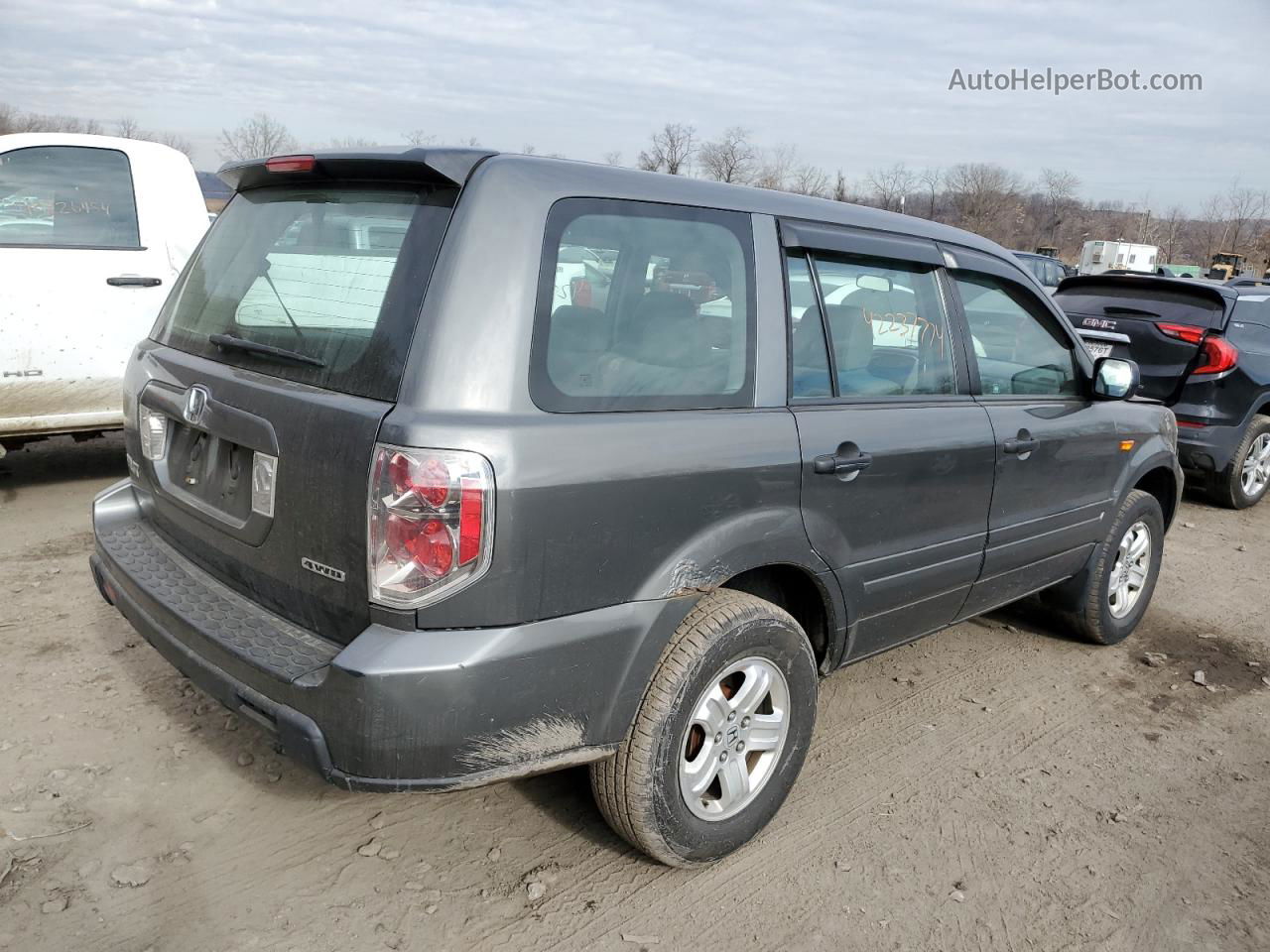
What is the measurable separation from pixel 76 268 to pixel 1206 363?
754cm

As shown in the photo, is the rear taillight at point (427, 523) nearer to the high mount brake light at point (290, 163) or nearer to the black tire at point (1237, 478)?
the high mount brake light at point (290, 163)

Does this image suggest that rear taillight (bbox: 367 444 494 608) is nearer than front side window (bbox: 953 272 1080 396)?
Yes

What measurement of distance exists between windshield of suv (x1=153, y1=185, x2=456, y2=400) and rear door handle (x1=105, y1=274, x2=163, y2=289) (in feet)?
9.23

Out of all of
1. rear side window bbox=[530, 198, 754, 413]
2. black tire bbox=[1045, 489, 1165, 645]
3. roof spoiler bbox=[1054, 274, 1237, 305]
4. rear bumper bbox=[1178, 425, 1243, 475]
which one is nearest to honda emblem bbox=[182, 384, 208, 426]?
rear side window bbox=[530, 198, 754, 413]

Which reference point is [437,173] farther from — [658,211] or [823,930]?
[823,930]

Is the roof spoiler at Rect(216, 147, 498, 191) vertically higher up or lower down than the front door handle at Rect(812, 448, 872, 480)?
higher up

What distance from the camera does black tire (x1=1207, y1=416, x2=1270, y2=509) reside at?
717 centimetres

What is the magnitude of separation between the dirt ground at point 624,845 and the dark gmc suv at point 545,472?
0.29 metres

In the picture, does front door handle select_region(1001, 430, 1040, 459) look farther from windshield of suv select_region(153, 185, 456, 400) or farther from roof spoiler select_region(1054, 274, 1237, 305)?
roof spoiler select_region(1054, 274, 1237, 305)

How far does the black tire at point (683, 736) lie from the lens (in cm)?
242

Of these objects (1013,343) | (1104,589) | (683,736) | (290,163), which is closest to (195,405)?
(290,163)

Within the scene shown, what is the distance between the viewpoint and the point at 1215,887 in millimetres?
2766

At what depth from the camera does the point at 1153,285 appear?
24.7ft

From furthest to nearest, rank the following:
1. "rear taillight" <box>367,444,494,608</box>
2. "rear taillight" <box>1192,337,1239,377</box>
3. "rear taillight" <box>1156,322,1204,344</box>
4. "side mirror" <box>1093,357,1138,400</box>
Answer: "rear taillight" <box>1156,322,1204,344</box>, "rear taillight" <box>1192,337,1239,377</box>, "side mirror" <box>1093,357,1138,400</box>, "rear taillight" <box>367,444,494,608</box>
